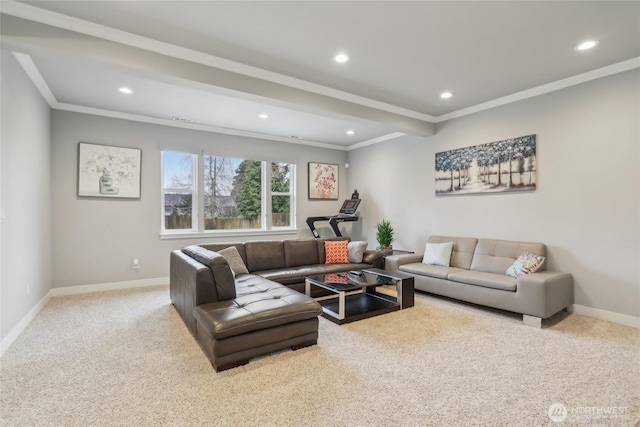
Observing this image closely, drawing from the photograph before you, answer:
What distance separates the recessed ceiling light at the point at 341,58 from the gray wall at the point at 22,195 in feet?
9.61

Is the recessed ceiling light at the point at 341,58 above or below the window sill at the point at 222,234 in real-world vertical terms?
above

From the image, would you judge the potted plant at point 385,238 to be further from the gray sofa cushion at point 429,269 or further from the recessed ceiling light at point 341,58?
the recessed ceiling light at point 341,58

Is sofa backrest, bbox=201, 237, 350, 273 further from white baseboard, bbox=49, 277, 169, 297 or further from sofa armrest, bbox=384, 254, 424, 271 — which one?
white baseboard, bbox=49, 277, 169, 297

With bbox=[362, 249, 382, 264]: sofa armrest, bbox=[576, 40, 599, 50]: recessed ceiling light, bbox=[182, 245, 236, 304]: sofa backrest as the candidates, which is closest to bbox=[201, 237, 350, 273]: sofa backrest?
bbox=[362, 249, 382, 264]: sofa armrest

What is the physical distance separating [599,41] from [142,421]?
15.5 feet

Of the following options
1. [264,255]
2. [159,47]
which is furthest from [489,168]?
[159,47]

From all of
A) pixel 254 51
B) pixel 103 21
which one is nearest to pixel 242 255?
pixel 254 51

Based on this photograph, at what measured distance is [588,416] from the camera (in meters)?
1.84

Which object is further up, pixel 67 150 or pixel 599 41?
pixel 599 41

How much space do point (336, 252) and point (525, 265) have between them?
2.55m

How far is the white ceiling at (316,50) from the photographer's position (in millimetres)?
2430

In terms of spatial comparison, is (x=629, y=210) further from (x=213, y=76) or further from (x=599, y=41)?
(x=213, y=76)

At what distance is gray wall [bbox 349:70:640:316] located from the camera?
10.9 feet
